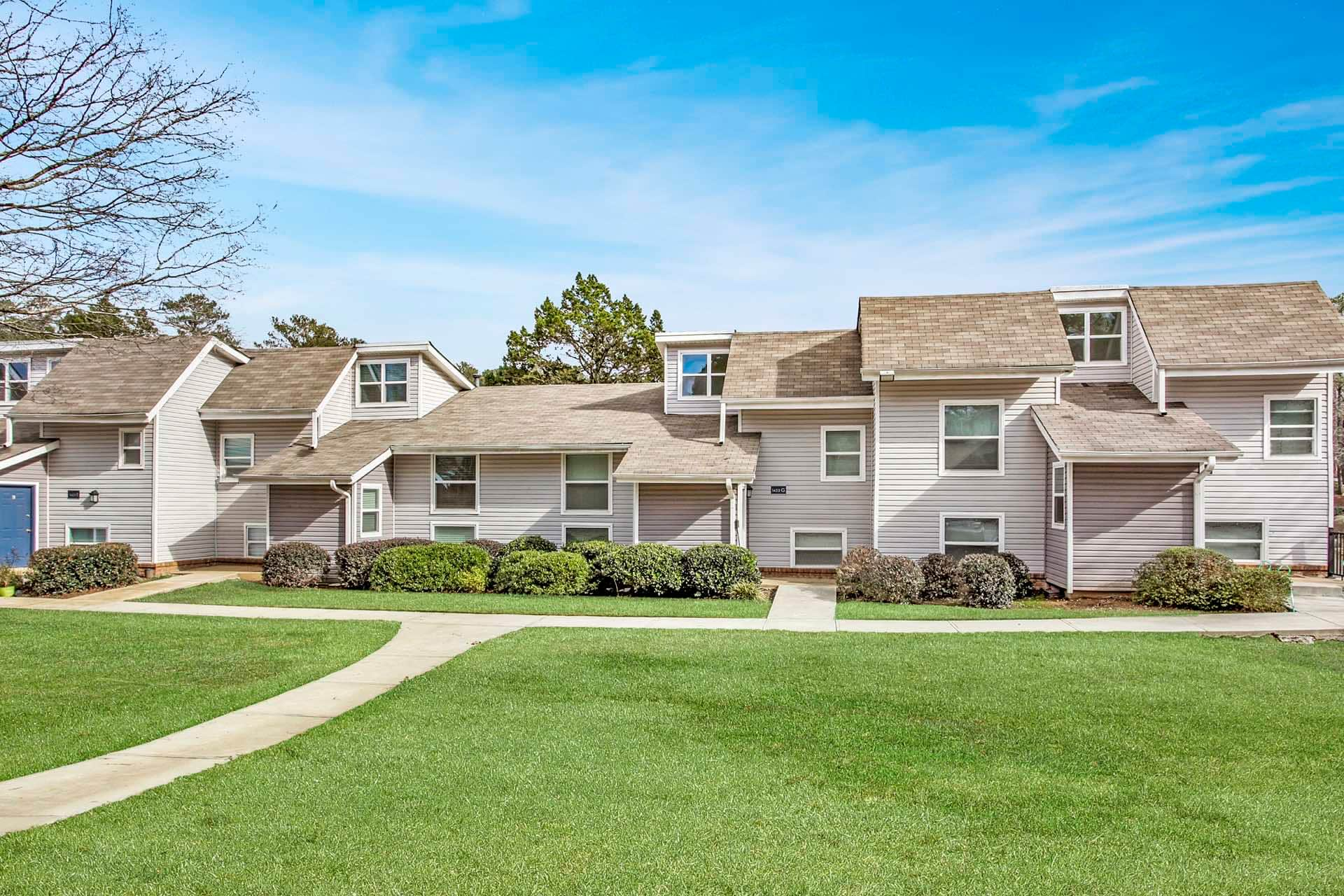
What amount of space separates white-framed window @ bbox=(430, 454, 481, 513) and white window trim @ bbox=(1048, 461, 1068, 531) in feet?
39.6

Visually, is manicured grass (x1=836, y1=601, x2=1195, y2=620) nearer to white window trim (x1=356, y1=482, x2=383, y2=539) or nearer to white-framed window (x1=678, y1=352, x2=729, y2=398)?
white-framed window (x1=678, y1=352, x2=729, y2=398)

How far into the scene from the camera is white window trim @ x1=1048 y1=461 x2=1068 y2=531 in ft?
55.0

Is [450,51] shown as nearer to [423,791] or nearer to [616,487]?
[616,487]

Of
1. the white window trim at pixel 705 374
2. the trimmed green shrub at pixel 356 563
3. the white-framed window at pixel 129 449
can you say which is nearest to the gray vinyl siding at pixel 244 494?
the white-framed window at pixel 129 449

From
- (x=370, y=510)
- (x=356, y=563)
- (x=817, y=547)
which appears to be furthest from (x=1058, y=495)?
(x=370, y=510)

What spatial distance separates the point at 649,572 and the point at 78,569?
1152 centimetres

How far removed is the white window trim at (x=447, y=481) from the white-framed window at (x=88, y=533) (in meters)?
7.79

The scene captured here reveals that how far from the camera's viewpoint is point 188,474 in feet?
72.5

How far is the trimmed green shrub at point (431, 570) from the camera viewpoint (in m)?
18.0

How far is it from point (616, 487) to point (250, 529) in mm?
9820

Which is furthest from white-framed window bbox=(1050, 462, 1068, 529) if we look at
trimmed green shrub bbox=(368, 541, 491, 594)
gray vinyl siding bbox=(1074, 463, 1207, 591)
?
trimmed green shrub bbox=(368, 541, 491, 594)

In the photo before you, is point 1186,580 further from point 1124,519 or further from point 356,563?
point 356,563

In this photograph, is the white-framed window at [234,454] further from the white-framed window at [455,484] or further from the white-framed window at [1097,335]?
the white-framed window at [1097,335]

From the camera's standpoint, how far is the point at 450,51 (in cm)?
1418
